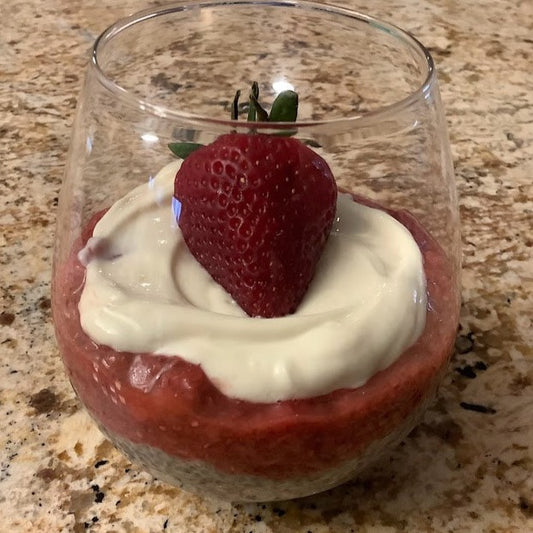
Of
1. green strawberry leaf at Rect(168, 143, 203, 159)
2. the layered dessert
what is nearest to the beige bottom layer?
the layered dessert

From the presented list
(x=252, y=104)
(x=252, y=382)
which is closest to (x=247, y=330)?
(x=252, y=382)

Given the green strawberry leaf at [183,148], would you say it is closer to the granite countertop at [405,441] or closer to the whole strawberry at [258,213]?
the whole strawberry at [258,213]

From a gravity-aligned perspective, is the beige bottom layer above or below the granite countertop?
above

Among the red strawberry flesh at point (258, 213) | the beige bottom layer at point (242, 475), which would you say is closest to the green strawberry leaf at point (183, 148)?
the red strawberry flesh at point (258, 213)

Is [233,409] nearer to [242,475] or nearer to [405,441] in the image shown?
[242,475]

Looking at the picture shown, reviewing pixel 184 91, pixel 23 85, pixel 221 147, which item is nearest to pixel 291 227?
pixel 221 147

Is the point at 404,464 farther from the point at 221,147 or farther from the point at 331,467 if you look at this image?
the point at 221,147

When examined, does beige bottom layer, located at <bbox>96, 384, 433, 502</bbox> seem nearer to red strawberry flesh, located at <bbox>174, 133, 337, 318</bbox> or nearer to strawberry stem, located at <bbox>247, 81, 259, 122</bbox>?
red strawberry flesh, located at <bbox>174, 133, 337, 318</bbox>
